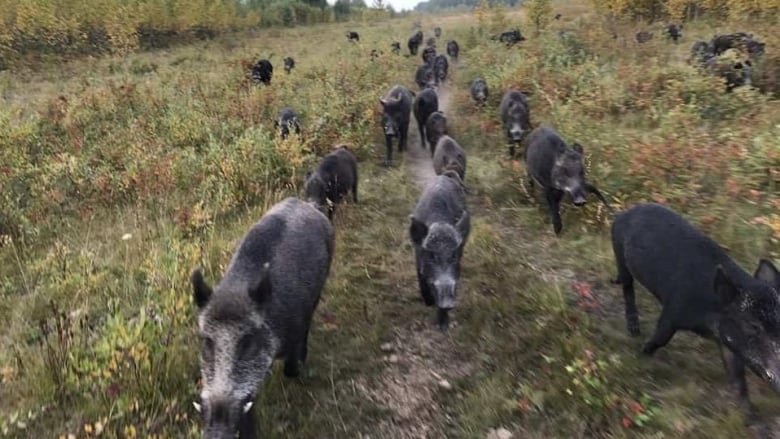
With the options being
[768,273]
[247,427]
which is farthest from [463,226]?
[247,427]

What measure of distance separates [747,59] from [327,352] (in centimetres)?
1396

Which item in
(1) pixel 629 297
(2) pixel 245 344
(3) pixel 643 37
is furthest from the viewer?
(3) pixel 643 37

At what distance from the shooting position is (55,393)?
4695 millimetres

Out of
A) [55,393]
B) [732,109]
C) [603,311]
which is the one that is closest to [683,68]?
[732,109]

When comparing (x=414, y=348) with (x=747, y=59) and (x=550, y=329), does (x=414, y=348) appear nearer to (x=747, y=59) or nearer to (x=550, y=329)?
(x=550, y=329)

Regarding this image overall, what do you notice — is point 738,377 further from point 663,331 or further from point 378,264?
point 378,264

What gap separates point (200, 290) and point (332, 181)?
222 inches

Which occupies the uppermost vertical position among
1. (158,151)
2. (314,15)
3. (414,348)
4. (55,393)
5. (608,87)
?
(314,15)

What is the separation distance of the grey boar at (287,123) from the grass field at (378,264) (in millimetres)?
337

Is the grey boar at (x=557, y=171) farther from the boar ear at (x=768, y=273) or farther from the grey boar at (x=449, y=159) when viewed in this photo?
the boar ear at (x=768, y=273)

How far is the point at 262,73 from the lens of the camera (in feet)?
66.8

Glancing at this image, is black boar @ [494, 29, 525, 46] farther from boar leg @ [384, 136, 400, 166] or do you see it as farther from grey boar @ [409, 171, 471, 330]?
grey boar @ [409, 171, 471, 330]

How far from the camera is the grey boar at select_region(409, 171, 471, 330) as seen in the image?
238 inches

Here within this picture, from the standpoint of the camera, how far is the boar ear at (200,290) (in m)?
4.10
